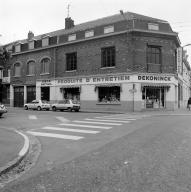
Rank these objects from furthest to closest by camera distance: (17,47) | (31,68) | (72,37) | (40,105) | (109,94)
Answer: (17,47) < (31,68) < (72,37) < (40,105) < (109,94)

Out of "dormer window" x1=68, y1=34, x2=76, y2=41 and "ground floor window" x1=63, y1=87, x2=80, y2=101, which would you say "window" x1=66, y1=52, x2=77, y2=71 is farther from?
"ground floor window" x1=63, y1=87, x2=80, y2=101

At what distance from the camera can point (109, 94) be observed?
94.2 ft

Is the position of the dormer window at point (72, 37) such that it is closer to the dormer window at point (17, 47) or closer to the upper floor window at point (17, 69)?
the dormer window at point (17, 47)

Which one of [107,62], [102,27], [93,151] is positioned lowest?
[93,151]

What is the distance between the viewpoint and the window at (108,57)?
28438mm

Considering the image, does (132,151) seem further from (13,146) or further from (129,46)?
(129,46)

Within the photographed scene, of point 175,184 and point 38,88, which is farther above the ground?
point 38,88

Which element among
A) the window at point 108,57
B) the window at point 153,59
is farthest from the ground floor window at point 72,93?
the window at point 153,59

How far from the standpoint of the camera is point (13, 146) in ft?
26.7

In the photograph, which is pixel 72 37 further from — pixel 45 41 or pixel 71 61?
pixel 45 41

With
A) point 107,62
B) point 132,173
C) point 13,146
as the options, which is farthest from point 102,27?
point 132,173

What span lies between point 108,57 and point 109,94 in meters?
4.01

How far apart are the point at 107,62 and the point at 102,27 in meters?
3.91

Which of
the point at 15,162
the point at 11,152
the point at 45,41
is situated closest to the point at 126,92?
the point at 45,41
